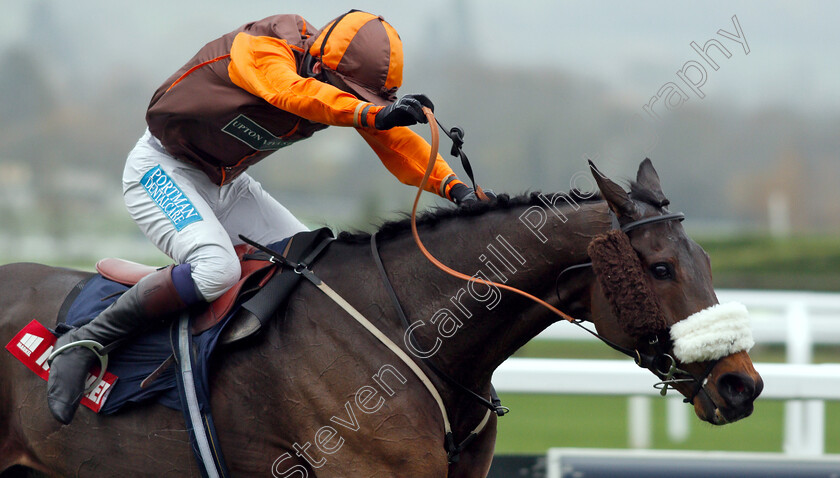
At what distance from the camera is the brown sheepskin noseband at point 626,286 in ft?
7.37

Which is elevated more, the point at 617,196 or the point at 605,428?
the point at 617,196

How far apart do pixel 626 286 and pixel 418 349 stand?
646 millimetres

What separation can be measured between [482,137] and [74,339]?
10.4 metres

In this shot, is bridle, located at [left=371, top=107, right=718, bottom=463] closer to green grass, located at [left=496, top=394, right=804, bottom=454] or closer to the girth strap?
the girth strap

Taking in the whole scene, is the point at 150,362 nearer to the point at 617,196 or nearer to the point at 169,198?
the point at 169,198

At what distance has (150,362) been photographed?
104 inches

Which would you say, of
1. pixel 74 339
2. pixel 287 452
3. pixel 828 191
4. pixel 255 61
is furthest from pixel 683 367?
pixel 828 191

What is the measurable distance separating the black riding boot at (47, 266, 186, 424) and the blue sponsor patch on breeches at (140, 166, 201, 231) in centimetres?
19

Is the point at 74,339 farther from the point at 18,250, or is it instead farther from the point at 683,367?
the point at 18,250

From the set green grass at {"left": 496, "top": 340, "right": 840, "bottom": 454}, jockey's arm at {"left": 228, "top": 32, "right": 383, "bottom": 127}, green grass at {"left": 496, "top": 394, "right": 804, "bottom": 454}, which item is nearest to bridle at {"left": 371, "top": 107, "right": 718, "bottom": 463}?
jockey's arm at {"left": 228, "top": 32, "right": 383, "bottom": 127}

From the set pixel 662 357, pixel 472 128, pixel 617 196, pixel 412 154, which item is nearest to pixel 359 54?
pixel 412 154

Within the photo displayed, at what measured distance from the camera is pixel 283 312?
2.60 m

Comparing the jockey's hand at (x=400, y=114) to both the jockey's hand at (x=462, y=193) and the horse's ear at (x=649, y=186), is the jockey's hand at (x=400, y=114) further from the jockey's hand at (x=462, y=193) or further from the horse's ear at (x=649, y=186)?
the horse's ear at (x=649, y=186)

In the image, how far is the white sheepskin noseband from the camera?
7.22 ft
